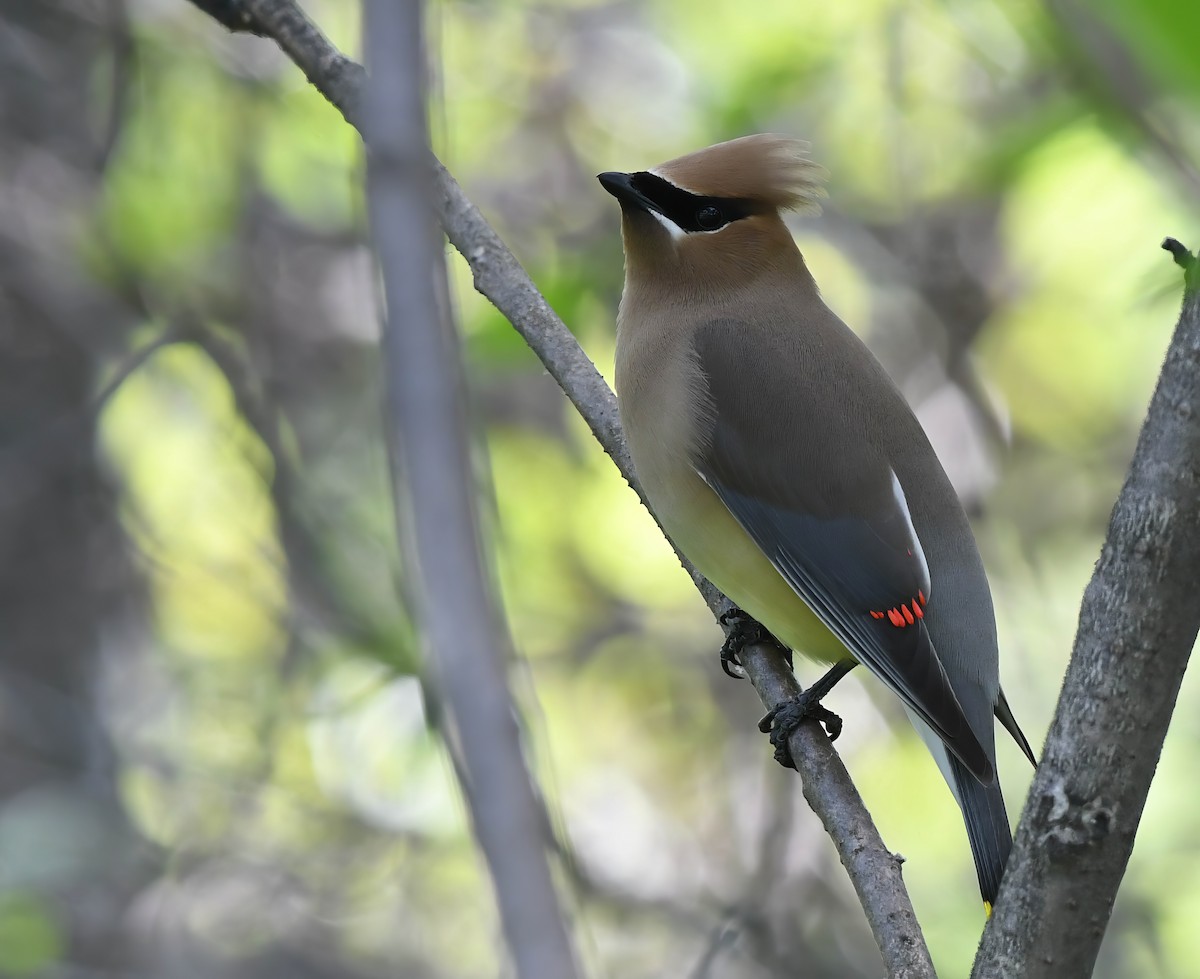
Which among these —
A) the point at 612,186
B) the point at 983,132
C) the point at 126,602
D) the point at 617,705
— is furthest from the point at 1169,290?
the point at 126,602

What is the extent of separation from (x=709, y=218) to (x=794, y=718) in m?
1.26

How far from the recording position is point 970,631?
2.99 meters

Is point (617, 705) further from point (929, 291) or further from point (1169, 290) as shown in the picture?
point (1169, 290)

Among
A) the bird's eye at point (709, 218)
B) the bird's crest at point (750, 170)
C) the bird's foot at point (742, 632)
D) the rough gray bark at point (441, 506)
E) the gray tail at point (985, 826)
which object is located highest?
the bird's crest at point (750, 170)

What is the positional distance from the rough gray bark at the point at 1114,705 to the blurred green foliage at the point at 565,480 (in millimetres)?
2664

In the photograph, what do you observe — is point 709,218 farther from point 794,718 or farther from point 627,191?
point 794,718

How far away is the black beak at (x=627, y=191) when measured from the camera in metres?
3.37

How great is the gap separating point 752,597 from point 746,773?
7.84 ft

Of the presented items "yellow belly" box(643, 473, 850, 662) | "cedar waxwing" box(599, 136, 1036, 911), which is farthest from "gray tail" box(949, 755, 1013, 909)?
"yellow belly" box(643, 473, 850, 662)

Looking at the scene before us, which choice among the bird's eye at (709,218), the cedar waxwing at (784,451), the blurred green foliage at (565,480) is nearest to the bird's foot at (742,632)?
the cedar waxwing at (784,451)

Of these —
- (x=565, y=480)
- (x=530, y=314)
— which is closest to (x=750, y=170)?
(x=530, y=314)

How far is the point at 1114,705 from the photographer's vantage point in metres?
1.44

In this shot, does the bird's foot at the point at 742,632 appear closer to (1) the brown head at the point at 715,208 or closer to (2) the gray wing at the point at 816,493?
(2) the gray wing at the point at 816,493

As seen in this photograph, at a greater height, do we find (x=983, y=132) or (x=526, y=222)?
(x=526, y=222)
